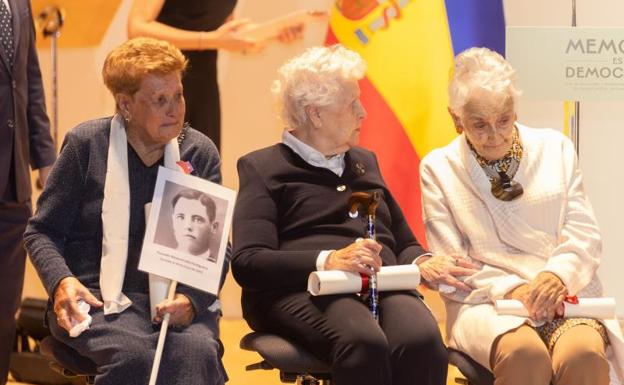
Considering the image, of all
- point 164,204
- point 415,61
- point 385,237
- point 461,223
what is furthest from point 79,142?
point 415,61

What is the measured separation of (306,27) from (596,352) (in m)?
2.87

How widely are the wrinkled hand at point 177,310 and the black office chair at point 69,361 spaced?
264 mm

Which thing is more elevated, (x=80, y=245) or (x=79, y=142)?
(x=79, y=142)

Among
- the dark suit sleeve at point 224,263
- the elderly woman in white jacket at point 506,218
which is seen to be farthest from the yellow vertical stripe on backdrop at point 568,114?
the dark suit sleeve at point 224,263

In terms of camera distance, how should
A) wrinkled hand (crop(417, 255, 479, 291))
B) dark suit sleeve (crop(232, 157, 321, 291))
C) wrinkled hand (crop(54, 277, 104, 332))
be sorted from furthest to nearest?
wrinkled hand (crop(417, 255, 479, 291)), dark suit sleeve (crop(232, 157, 321, 291)), wrinkled hand (crop(54, 277, 104, 332))

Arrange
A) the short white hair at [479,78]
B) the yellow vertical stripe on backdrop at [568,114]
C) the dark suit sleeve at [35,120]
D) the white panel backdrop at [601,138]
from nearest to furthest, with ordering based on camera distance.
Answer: the short white hair at [479,78] < the dark suit sleeve at [35,120] < the yellow vertical stripe on backdrop at [568,114] < the white panel backdrop at [601,138]

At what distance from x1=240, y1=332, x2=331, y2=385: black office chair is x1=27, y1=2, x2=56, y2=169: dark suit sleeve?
1255 millimetres

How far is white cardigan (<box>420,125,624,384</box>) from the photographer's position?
3.67m

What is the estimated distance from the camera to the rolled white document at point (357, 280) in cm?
341

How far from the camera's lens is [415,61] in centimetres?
517

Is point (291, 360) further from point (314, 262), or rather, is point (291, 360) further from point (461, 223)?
point (461, 223)

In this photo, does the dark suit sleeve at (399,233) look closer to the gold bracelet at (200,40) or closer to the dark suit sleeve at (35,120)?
the dark suit sleeve at (35,120)

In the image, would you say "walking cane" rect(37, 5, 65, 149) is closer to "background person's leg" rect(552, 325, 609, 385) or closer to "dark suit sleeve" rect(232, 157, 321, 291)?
"dark suit sleeve" rect(232, 157, 321, 291)

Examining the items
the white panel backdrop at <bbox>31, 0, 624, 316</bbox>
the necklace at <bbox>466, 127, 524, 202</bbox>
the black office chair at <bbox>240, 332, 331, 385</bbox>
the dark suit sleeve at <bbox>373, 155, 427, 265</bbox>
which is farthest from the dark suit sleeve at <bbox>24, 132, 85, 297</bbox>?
the white panel backdrop at <bbox>31, 0, 624, 316</bbox>
